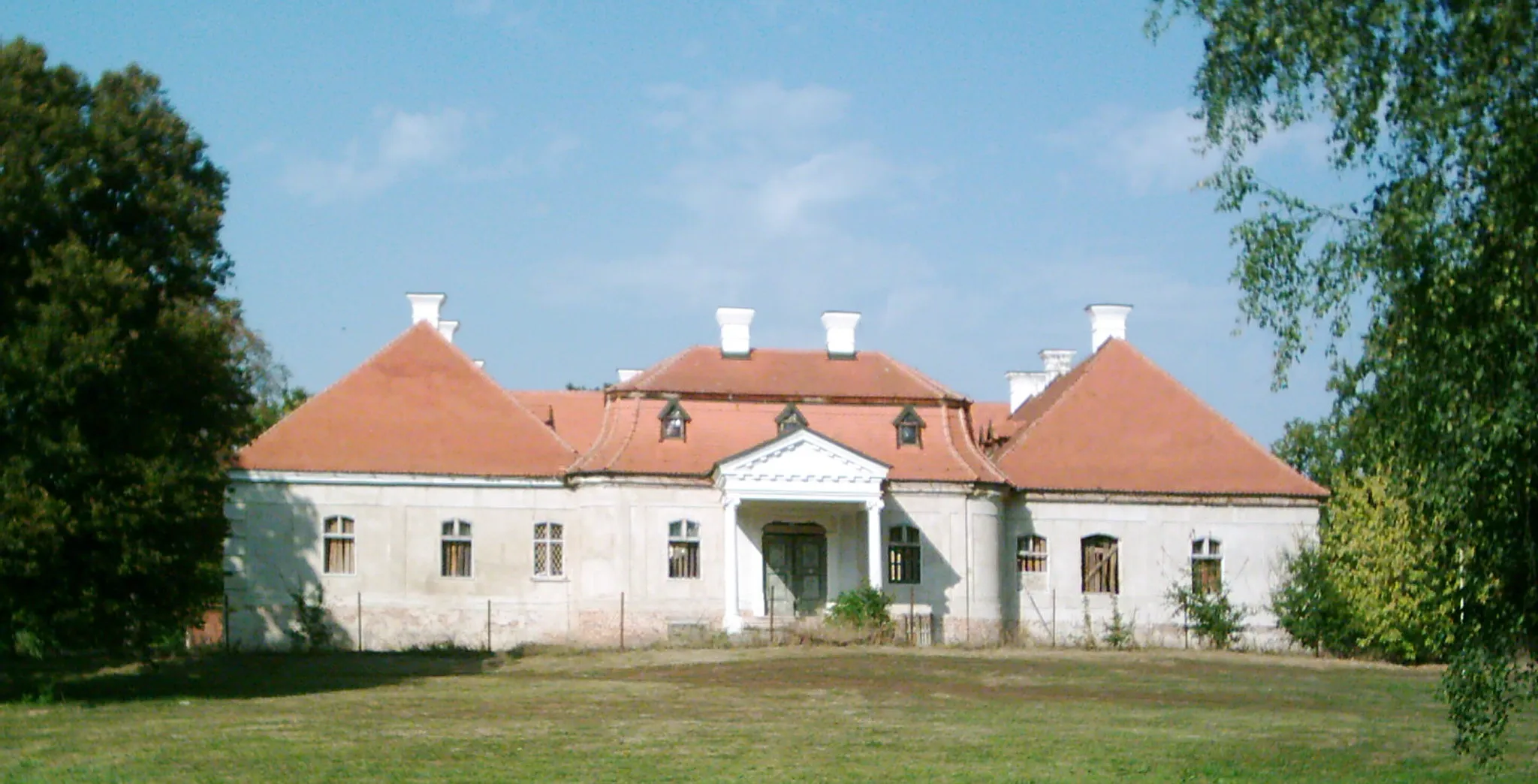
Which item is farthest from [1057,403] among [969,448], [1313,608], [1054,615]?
[1313,608]

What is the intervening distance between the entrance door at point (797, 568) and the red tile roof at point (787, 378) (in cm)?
295

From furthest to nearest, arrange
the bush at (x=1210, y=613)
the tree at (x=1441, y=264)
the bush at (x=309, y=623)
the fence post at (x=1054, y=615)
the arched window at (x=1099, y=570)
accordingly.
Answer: the arched window at (x=1099, y=570) → the fence post at (x=1054, y=615) → the bush at (x=1210, y=613) → the bush at (x=309, y=623) → the tree at (x=1441, y=264)

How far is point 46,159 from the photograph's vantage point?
904 inches

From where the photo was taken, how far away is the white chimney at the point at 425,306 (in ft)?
135

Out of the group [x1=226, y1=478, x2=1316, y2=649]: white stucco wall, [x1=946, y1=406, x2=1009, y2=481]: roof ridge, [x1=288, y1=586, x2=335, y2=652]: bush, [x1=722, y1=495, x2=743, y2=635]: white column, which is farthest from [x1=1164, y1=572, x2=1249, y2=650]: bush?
[x1=288, y1=586, x2=335, y2=652]: bush

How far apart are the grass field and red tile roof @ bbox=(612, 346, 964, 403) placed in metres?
8.05

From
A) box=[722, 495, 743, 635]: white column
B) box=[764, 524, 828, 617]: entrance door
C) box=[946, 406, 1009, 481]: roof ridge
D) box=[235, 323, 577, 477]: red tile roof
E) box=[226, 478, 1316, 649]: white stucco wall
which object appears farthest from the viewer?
box=[946, 406, 1009, 481]: roof ridge

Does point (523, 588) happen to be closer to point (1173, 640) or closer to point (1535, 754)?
point (1173, 640)

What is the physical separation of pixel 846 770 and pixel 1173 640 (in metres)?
22.7

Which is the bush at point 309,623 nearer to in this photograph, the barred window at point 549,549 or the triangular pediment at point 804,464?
the barred window at point 549,549

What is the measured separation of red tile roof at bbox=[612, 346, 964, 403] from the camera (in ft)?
124

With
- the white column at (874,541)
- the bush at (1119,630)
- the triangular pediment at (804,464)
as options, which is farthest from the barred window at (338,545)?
the bush at (1119,630)

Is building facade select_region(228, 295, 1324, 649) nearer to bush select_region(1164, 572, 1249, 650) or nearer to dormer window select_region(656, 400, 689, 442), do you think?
dormer window select_region(656, 400, 689, 442)

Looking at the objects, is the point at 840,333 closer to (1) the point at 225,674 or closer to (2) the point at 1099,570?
(2) the point at 1099,570
